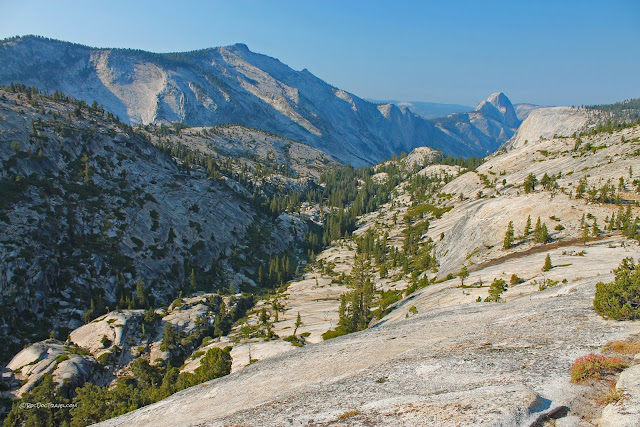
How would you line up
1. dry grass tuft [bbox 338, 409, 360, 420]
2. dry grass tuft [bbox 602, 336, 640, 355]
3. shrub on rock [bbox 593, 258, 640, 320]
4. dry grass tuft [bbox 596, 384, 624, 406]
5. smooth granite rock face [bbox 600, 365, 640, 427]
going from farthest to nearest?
shrub on rock [bbox 593, 258, 640, 320], dry grass tuft [bbox 602, 336, 640, 355], dry grass tuft [bbox 338, 409, 360, 420], dry grass tuft [bbox 596, 384, 624, 406], smooth granite rock face [bbox 600, 365, 640, 427]

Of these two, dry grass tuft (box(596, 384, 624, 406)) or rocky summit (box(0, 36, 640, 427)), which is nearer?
dry grass tuft (box(596, 384, 624, 406))

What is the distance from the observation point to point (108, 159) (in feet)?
539

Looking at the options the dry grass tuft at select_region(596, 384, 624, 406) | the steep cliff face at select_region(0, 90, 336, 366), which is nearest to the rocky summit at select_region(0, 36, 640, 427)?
the dry grass tuft at select_region(596, 384, 624, 406)

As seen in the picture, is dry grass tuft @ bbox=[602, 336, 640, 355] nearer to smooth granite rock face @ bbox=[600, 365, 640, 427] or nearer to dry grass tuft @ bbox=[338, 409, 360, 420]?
smooth granite rock face @ bbox=[600, 365, 640, 427]

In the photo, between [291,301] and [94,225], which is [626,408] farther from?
[94,225]

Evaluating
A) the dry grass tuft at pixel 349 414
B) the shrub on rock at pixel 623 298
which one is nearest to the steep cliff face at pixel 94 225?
the dry grass tuft at pixel 349 414

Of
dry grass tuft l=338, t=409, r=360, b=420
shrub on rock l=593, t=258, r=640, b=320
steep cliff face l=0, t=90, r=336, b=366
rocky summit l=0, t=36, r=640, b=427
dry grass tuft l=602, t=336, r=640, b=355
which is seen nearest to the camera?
dry grass tuft l=338, t=409, r=360, b=420

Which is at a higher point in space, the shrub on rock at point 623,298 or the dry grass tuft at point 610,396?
the shrub on rock at point 623,298

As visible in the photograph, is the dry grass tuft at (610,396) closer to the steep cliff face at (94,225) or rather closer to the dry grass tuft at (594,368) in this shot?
the dry grass tuft at (594,368)

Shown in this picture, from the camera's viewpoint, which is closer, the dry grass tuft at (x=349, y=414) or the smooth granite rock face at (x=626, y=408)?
the smooth granite rock face at (x=626, y=408)

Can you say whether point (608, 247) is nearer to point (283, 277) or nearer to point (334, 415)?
point (334, 415)

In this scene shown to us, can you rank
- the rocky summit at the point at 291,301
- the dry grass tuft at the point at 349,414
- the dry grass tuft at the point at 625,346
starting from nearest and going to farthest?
the dry grass tuft at the point at 349,414 → the dry grass tuft at the point at 625,346 → the rocky summit at the point at 291,301

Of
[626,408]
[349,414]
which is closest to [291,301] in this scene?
[349,414]

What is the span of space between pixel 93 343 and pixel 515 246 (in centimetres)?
10334
